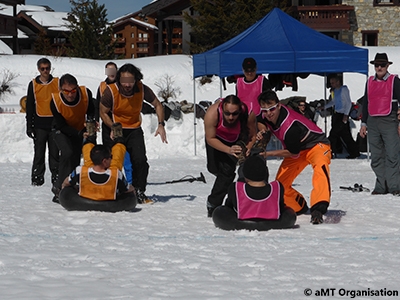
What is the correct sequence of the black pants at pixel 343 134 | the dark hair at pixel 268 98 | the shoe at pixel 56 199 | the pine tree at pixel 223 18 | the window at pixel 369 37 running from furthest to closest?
the window at pixel 369 37, the pine tree at pixel 223 18, the black pants at pixel 343 134, the shoe at pixel 56 199, the dark hair at pixel 268 98

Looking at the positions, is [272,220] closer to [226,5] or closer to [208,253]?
[208,253]

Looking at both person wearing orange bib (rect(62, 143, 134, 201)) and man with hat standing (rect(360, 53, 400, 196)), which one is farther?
man with hat standing (rect(360, 53, 400, 196))

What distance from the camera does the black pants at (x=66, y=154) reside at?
28.2 feet

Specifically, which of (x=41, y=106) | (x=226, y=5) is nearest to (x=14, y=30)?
(x=226, y=5)

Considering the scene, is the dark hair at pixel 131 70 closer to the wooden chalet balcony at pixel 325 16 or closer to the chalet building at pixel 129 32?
the wooden chalet balcony at pixel 325 16

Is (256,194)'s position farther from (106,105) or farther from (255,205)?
(106,105)

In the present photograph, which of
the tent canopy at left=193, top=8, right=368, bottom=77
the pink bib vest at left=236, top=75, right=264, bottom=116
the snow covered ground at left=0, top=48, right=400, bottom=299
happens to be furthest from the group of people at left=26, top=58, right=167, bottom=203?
the tent canopy at left=193, top=8, right=368, bottom=77

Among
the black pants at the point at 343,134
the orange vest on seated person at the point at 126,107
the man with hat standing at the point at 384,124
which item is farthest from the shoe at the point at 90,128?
the black pants at the point at 343,134

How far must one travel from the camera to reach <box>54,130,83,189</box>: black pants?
8.59m

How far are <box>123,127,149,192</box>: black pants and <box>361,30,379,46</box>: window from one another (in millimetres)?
28732

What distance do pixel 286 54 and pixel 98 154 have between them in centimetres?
729

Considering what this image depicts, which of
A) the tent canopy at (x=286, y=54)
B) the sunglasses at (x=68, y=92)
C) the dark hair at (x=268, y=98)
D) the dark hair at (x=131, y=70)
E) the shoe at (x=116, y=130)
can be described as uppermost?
the tent canopy at (x=286, y=54)

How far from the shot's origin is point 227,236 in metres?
6.43

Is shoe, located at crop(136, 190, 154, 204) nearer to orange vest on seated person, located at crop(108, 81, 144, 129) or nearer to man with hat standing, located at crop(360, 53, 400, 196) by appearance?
orange vest on seated person, located at crop(108, 81, 144, 129)
